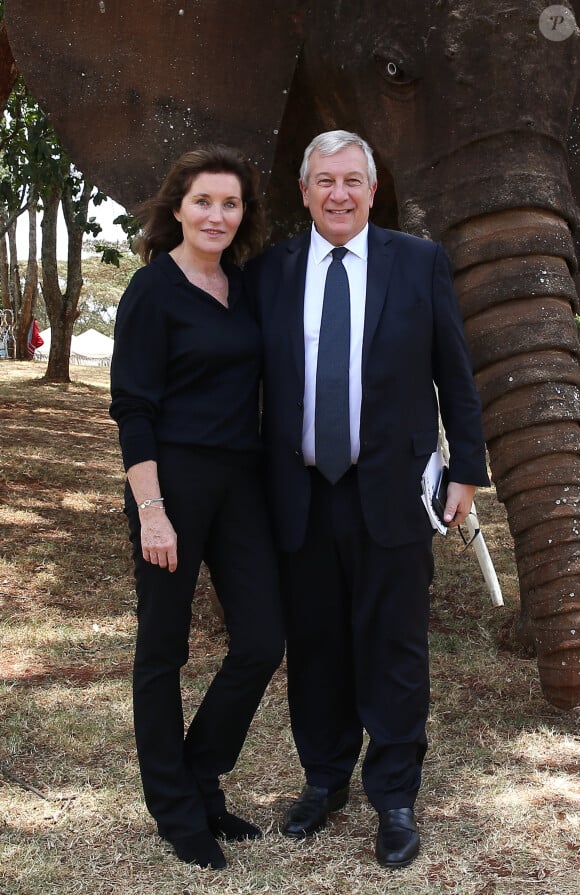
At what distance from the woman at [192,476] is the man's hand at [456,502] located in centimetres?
55

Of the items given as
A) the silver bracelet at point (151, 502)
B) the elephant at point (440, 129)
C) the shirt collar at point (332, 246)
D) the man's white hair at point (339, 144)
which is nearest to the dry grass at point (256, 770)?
the elephant at point (440, 129)

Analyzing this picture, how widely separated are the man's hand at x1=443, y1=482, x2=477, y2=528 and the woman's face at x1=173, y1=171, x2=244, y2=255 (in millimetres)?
1003

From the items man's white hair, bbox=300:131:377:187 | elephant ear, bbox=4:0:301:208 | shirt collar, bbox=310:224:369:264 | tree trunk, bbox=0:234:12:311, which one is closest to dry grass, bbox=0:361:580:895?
shirt collar, bbox=310:224:369:264

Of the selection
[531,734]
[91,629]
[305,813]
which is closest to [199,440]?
[305,813]

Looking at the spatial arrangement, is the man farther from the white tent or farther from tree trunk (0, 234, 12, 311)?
the white tent

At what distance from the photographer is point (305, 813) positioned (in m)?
3.62

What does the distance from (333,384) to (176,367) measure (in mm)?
457

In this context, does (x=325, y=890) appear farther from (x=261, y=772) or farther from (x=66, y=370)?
(x=66, y=370)

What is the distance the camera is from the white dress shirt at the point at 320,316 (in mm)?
3328

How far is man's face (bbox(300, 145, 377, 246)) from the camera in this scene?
3309 millimetres

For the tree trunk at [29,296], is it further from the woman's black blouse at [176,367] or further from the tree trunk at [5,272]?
the woman's black blouse at [176,367]

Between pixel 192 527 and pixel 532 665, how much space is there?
251 cm

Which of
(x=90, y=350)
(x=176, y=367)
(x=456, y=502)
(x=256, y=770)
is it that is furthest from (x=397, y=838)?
(x=90, y=350)

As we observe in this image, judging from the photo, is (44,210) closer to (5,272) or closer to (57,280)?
(57,280)
